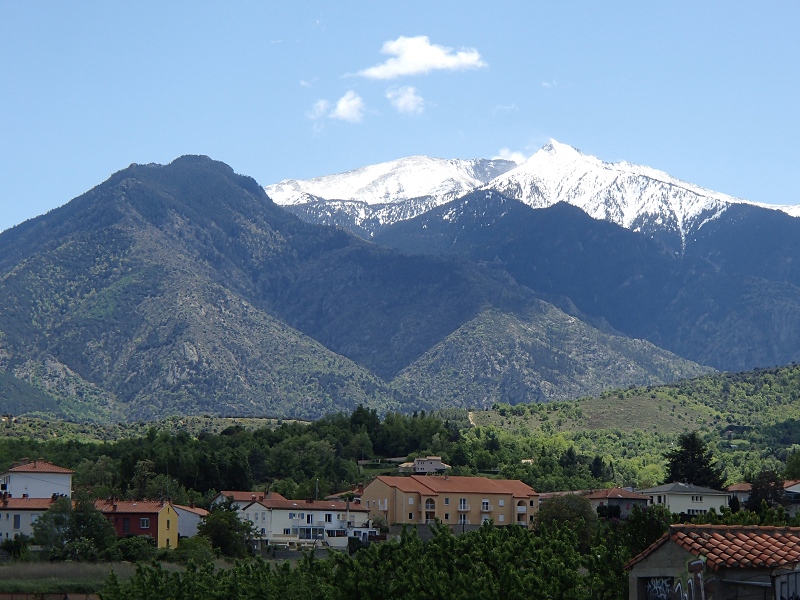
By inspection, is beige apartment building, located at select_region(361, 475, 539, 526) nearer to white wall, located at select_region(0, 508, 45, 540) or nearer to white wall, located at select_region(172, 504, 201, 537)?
white wall, located at select_region(172, 504, 201, 537)

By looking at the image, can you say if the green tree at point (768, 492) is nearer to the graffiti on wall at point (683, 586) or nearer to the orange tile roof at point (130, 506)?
the orange tile roof at point (130, 506)

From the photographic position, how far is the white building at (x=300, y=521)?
118938 millimetres

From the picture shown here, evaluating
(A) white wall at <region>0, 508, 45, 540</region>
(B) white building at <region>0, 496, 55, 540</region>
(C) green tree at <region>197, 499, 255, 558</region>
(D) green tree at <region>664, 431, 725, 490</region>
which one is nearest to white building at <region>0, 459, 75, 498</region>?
(B) white building at <region>0, 496, 55, 540</region>

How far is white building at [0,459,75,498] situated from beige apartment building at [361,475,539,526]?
31.5 m

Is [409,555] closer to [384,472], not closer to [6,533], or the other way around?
[6,533]

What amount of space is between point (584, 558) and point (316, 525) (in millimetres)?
87594

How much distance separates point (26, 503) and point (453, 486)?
45634 mm

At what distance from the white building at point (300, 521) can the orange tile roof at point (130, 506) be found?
14304 mm

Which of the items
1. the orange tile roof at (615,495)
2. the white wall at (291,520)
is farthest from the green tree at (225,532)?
the orange tile roof at (615,495)

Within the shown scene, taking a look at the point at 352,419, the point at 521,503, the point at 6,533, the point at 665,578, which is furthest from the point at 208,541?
the point at 352,419

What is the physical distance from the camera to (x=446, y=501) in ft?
421

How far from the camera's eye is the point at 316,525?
4754 inches

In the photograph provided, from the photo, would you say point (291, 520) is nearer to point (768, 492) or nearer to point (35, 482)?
point (35, 482)

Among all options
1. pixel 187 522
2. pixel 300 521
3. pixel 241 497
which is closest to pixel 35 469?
pixel 187 522
